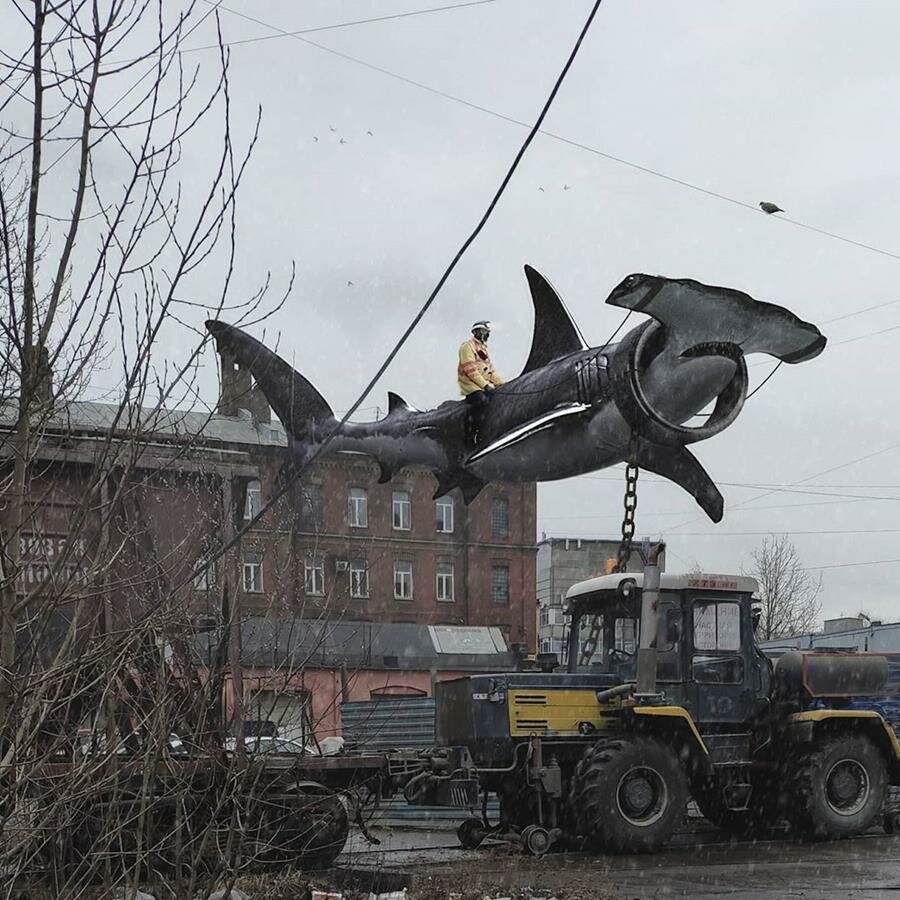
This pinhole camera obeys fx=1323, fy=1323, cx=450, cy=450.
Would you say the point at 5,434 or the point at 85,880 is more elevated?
the point at 5,434

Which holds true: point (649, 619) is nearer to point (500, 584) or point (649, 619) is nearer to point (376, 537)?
point (376, 537)

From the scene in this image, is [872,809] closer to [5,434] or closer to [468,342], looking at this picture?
[468,342]

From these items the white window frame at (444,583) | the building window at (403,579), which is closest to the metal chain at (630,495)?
the building window at (403,579)

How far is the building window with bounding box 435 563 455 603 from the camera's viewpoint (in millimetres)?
49531

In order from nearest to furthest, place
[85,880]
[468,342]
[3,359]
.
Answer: [3,359], [85,880], [468,342]

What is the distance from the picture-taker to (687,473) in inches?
267

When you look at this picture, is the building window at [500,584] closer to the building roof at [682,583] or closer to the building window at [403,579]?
the building window at [403,579]

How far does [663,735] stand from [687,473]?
6667mm

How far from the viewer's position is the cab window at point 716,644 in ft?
44.1

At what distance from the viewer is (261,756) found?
20.6 ft

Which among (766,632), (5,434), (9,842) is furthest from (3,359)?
(766,632)

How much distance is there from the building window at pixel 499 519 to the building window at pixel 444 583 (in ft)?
7.24

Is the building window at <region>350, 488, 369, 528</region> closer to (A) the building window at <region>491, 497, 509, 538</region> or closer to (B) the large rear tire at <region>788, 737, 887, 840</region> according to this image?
(A) the building window at <region>491, 497, 509, 538</region>

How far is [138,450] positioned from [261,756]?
2.96 m
